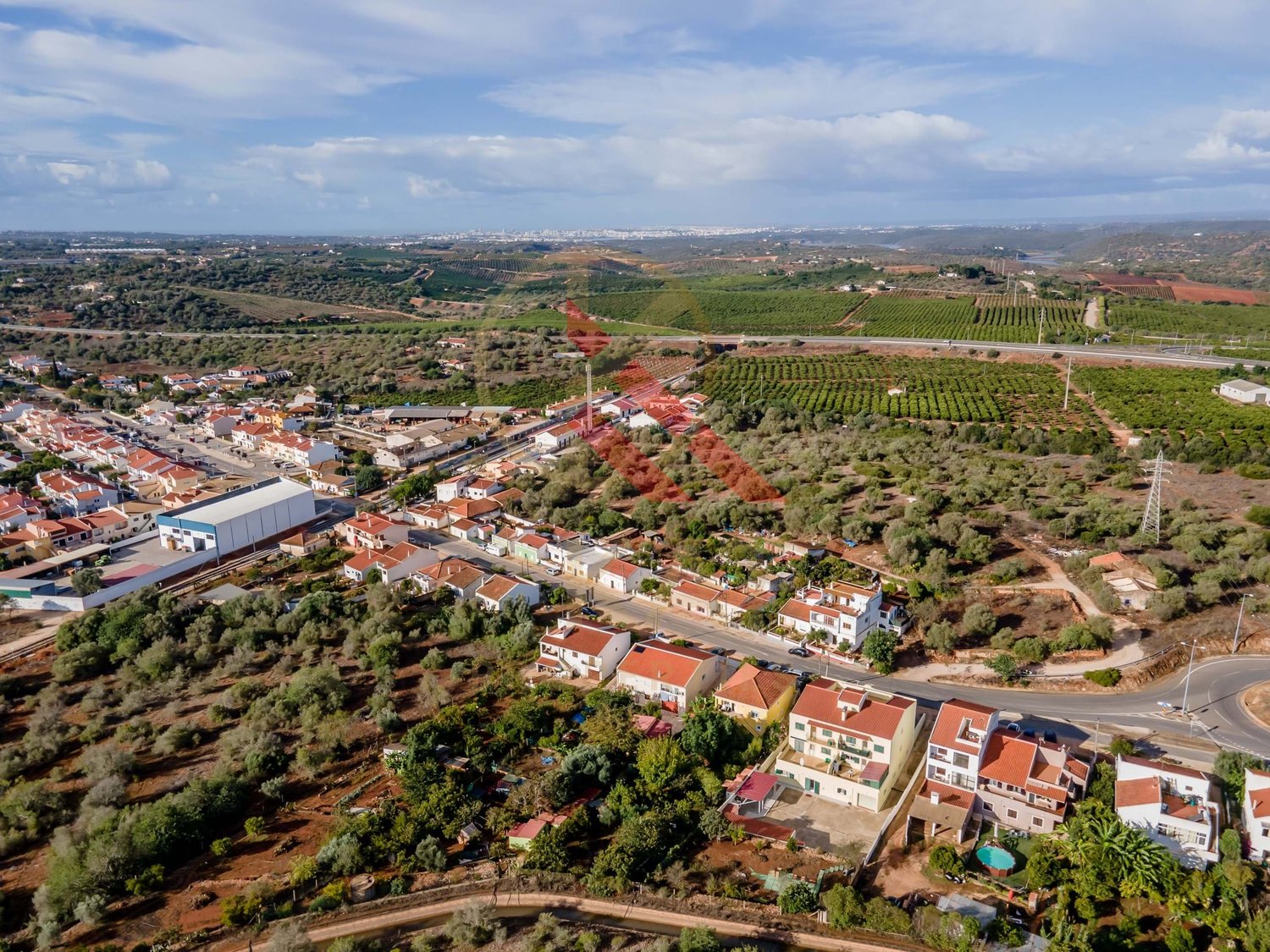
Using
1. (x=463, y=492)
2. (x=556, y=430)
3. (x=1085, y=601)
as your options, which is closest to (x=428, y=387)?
(x=556, y=430)

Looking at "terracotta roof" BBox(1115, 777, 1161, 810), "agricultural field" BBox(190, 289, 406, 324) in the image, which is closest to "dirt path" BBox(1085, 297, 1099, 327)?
"terracotta roof" BBox(1115, 777, 1161, 810)

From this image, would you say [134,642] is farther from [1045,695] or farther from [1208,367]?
[1208,367]

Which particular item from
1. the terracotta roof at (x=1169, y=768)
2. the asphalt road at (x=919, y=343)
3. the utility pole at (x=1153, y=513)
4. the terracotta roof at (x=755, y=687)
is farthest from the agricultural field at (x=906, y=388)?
the terracotta roof at (x=1169, y=768)

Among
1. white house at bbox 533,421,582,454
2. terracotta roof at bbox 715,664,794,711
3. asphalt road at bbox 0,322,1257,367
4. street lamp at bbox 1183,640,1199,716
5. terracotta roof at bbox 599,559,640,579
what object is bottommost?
street lamp at bbox 1183,640,1199,716

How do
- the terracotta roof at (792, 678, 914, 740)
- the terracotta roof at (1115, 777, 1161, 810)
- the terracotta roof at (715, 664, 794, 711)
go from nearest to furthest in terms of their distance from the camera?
the terracotta roof at (1115, 777, 1161, 810), the terracotta roof at (792, 678, 914, 740), the terracotta roof at (715, 664, 794, 711)

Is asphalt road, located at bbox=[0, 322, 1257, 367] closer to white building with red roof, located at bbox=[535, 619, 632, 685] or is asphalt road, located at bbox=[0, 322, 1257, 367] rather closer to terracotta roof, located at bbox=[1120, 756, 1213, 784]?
terracotta roof, located at bbox=[1120, 756, 1213, 784]

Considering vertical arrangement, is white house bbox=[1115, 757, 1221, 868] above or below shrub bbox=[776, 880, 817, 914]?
above

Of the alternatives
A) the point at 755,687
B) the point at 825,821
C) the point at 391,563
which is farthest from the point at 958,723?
the point at 391,563

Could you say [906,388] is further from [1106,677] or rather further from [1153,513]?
[1106,677]
